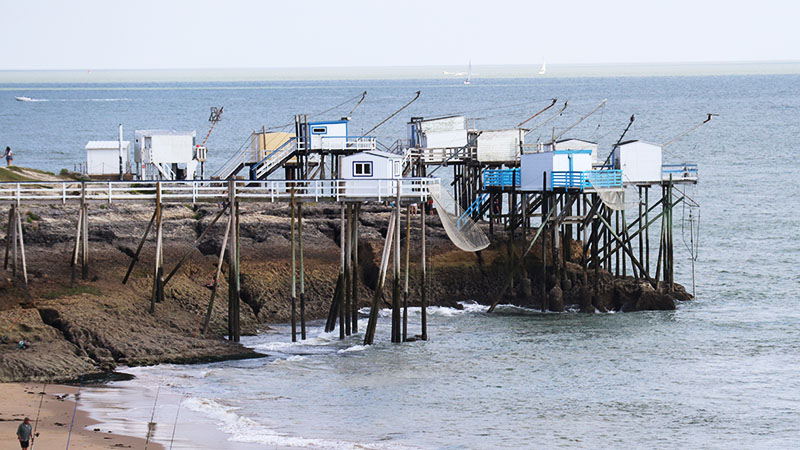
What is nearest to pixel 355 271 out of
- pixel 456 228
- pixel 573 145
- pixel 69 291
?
pixel 456 228

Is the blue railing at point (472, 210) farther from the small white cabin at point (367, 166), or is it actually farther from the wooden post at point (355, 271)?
the wooden post at point (355, 271)

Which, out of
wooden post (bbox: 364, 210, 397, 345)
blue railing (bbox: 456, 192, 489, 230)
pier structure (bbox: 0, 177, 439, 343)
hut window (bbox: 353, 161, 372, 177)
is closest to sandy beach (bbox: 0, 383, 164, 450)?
pier structure (bbox: 0, 177, 439, 343)

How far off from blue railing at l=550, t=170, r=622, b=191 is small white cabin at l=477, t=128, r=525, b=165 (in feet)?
19.3

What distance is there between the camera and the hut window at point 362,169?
44969 millimetres

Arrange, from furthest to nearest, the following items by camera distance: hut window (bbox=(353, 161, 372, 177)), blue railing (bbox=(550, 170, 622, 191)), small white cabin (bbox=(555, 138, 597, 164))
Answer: small white cabin (bbox=(555, 138, 597, 164))
blue railing (bbox=(550, 170, 622, 191))
hut window (bbox=(353, 161, 372, 177))

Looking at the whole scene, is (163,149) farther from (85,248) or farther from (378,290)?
(378,290)

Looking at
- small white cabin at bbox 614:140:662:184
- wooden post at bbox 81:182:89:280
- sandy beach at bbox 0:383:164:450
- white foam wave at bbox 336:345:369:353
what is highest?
small white cabin at bbox 614:140:662:184

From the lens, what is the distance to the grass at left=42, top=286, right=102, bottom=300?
130 ft

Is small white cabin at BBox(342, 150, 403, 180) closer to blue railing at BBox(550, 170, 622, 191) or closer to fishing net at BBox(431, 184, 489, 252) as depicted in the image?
fishing net at BBox(431, 184, 489, 252)

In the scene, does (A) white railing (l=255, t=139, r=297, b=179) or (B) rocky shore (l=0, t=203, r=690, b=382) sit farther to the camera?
(A) white railing (l=255, t=139, r=297, b=179)

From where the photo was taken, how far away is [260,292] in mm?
45438

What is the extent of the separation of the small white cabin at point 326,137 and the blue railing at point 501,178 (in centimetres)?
647

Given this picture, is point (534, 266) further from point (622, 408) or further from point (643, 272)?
point (622, 408)

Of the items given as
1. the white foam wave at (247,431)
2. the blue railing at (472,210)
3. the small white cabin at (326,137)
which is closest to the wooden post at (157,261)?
the white foam wave at (247,431)
